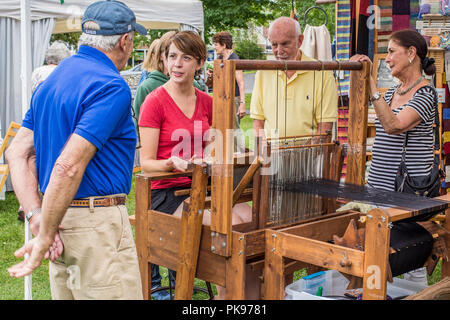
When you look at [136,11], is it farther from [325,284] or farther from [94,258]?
[94,258]

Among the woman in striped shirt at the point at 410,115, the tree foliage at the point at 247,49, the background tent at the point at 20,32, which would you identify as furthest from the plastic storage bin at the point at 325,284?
the tree foliage at the point at 247,49

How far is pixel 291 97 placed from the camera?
298 centimetres

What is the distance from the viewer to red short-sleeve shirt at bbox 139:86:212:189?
2.66 meters

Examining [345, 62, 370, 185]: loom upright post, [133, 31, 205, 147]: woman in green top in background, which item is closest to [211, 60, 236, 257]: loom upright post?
[345, 62, 370, 185]: loom upright post

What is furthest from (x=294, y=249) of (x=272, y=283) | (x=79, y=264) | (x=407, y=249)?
(x=79, y=264)

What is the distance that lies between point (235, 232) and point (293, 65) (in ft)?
2.26

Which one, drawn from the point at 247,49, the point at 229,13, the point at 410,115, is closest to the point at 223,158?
the point at 410,115

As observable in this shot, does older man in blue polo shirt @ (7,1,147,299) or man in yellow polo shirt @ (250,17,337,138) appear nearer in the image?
older man in blue polo shirt @ (7,1,147,299)

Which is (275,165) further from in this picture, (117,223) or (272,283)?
(117,223)

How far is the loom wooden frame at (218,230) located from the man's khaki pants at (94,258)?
0.91ft

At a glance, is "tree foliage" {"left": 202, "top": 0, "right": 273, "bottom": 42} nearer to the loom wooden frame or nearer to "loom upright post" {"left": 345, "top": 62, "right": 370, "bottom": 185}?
"loom upright post" {"left": 345, "top": 62, "right": 370, "bottom": 185}

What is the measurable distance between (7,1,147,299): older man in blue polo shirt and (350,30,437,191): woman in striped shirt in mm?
1457

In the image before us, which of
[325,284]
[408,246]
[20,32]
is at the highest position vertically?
[20,32]
